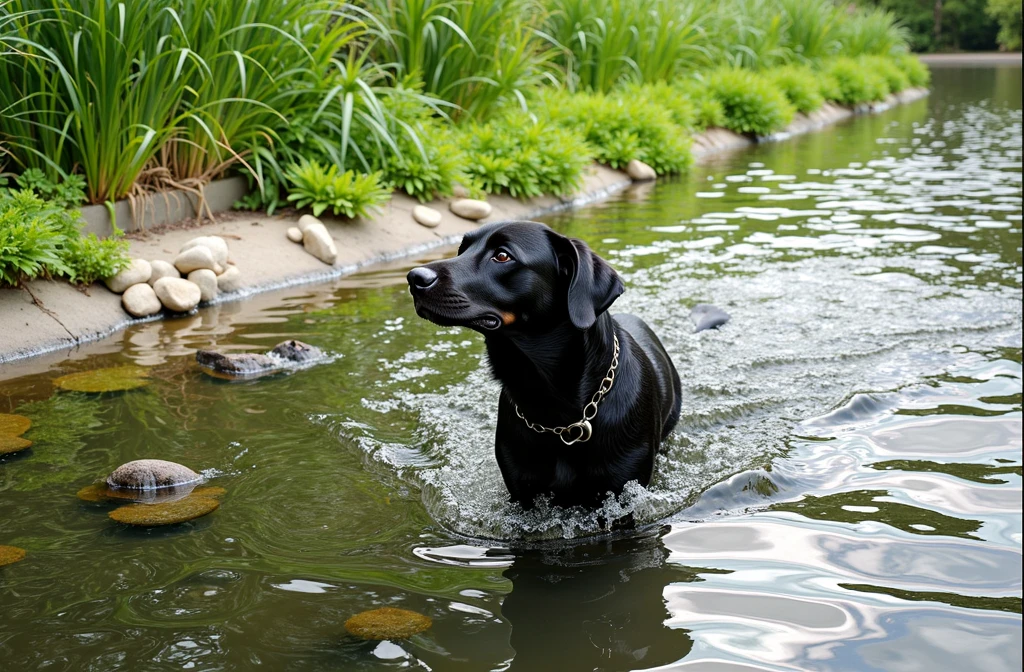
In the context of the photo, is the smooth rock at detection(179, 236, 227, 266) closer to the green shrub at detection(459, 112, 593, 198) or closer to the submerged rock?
the submerged rock

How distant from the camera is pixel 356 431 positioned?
14.7ft

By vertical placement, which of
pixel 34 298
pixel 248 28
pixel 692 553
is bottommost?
pixel 692 553

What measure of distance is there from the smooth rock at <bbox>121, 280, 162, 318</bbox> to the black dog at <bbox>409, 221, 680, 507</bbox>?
11.4 feet

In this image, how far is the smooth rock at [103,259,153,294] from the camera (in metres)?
6.21

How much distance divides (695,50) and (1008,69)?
20.6m

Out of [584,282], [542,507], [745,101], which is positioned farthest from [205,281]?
[745,101]

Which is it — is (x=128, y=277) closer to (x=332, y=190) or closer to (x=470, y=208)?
(x=332, y=190)

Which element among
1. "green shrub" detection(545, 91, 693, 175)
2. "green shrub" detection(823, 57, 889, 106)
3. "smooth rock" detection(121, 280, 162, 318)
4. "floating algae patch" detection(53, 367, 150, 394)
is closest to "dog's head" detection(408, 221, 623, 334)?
"floating algae patch" detection(53, 367, 150, 394)

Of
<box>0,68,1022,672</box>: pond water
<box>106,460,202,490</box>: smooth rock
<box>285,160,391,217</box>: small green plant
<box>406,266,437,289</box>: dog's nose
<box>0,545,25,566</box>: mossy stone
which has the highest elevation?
<box>406,266,437,289</box>: dog's nose

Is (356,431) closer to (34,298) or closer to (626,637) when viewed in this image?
(626,637)

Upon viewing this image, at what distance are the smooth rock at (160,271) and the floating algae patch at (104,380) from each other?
1.31 m

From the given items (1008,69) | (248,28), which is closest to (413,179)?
(248,28)

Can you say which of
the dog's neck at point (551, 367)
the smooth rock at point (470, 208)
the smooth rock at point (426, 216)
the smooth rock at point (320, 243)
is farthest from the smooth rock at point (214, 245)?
the dog's neck at point (551, 367)

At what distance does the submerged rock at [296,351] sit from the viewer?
5.43 meters
